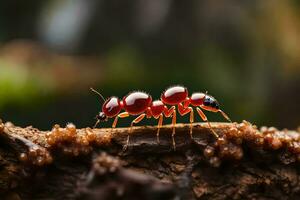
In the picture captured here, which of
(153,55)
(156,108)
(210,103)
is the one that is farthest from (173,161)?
(153,55)

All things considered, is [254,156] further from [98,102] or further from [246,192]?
[98,102]

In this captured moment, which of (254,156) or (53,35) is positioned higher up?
(53,35)

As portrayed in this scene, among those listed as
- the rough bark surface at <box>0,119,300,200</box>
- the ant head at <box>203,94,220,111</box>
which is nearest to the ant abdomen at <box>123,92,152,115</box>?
the rough bark surface at <box>0,119,300,200</box>

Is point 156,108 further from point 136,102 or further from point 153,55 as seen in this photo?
point 153,55

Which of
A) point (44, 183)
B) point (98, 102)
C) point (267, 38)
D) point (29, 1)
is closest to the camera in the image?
point (44, 183)

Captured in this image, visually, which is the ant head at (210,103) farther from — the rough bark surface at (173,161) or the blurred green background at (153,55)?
the blurred green background at (153,55)

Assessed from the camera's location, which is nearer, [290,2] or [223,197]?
[223,197]

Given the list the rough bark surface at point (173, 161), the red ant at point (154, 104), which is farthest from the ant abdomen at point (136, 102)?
the rough bark surface at point (173, 161)

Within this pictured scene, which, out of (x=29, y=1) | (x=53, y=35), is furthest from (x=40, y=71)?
(x=29, y=1)
